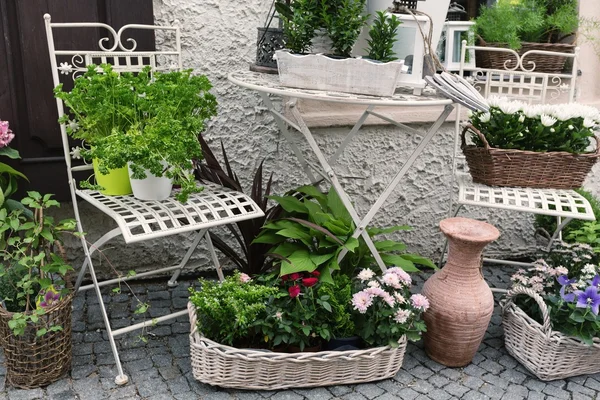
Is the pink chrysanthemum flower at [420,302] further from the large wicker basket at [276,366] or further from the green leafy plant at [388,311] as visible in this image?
the large wicker basket at [276,366]

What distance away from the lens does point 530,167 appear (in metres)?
2.74

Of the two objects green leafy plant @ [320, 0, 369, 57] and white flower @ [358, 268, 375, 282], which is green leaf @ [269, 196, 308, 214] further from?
green leafy plant @ [320, 0, 369, 57]

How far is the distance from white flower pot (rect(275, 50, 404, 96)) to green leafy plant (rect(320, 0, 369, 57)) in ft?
0.42

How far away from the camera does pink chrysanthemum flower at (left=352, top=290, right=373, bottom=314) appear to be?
2.41 meters

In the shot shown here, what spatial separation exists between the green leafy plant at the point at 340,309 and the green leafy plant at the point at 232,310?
22 cm

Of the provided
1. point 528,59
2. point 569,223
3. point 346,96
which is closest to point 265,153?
point 346,96

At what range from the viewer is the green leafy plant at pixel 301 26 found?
2.44 metres

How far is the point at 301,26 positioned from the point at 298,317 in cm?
114

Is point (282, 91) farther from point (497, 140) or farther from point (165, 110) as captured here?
point (497, 140)

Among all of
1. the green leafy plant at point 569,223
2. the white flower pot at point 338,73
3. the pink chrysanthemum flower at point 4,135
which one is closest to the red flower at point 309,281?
the white flower pot at point 338,73

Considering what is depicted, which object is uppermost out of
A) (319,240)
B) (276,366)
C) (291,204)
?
(291,204)

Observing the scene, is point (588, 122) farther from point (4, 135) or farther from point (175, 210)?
point (4, 135)

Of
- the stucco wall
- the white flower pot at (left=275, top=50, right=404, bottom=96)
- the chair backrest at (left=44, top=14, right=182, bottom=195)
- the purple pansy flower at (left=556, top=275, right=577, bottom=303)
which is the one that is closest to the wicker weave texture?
the chair backrest at (left=44, top=14, right=182, bottom=195)

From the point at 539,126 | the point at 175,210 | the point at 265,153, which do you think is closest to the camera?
the point at 175,210
